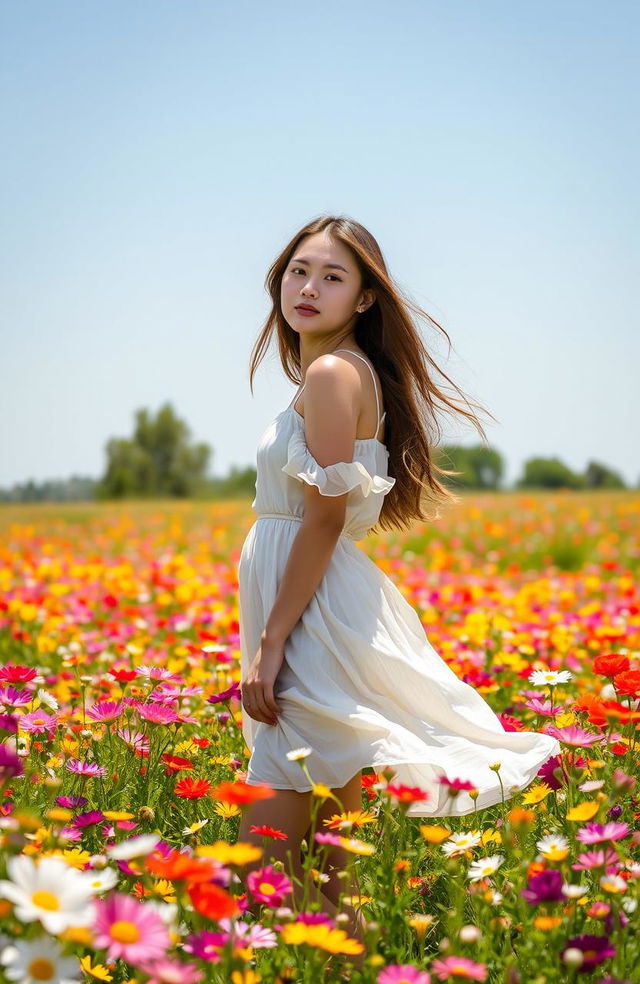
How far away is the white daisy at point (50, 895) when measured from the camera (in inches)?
50.3

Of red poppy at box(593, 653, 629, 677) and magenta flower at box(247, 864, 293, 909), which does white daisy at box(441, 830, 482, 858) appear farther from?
red poppy at box(593, 653, 629, 677)

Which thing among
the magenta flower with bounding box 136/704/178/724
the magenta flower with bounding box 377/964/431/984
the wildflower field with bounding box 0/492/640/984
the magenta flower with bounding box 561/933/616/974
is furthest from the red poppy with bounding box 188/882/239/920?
the magenta flower with bounding box 136/704/178/724

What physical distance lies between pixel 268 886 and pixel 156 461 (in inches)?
2119

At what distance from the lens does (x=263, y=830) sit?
6.15 ft

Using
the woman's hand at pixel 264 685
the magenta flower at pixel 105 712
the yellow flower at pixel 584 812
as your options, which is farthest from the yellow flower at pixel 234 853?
the magenta flower at pixel 105 712

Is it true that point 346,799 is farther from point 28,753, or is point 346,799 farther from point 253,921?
point 28,753

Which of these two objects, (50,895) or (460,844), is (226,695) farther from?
(50,895)

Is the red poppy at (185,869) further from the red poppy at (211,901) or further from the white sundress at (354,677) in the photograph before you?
the white sundress at (354,677)

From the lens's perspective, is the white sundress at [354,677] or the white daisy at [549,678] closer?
the white sundress at [354,677]

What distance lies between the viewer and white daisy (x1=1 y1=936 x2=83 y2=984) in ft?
4.27

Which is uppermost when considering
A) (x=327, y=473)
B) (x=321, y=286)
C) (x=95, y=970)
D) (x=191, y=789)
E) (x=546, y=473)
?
(x=546, y=473)

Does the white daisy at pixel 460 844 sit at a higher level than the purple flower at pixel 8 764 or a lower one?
lower

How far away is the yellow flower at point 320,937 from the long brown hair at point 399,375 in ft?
4.99

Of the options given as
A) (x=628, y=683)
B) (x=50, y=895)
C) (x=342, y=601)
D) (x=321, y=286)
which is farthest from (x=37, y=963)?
(x=321, y=286)
